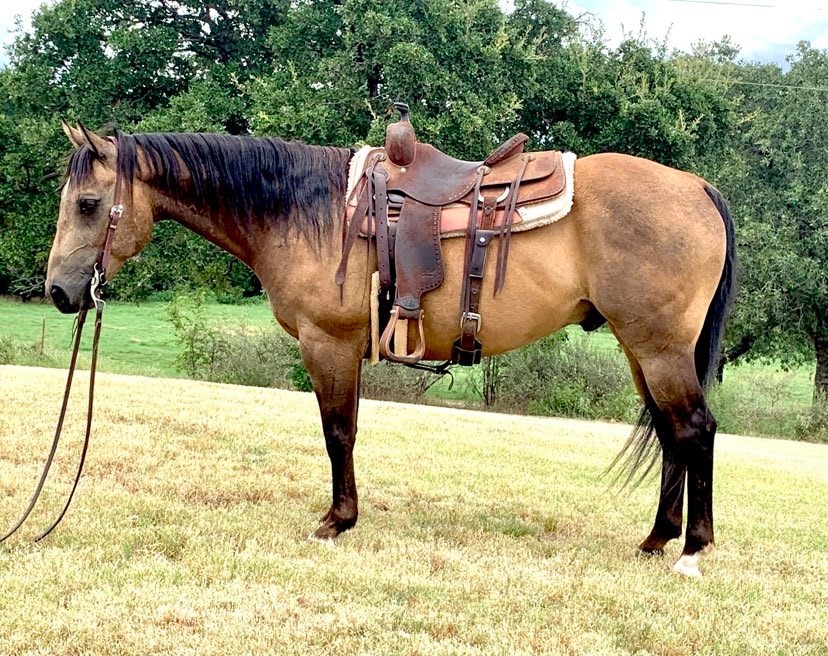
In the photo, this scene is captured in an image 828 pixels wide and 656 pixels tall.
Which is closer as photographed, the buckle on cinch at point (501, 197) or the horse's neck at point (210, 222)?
the buckle on cinch at point (501, 197)

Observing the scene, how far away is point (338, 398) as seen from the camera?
3779 millimetres

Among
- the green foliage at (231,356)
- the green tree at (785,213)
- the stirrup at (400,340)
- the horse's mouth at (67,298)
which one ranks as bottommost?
the green foliage at (231,356)

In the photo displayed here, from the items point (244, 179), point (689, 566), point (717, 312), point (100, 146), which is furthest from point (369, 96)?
point (689, 566)

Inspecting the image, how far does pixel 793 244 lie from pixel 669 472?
15.5 metres

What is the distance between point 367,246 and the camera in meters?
3.68

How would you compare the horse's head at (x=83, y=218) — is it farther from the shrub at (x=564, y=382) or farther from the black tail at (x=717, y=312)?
the shrub at (x=564, y=382)

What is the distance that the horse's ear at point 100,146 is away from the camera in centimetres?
349

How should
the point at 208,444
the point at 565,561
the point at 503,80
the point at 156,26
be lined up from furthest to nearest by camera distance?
the point at 156,26 < the point at 503,80 < the point at 208,444 < the point at 565,561

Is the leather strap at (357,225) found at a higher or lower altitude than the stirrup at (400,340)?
higher

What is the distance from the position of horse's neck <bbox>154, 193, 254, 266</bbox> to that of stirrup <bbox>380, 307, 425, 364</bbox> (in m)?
0.89

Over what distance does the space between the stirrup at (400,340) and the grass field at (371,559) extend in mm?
970

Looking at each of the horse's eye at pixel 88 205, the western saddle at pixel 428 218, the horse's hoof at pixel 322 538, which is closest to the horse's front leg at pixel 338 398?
the horse's hoof at pixel 322 538

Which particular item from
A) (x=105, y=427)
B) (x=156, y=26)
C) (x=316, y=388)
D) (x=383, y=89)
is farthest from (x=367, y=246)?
(x=156, y=26)

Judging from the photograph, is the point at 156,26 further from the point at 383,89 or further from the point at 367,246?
the point at 367,246
